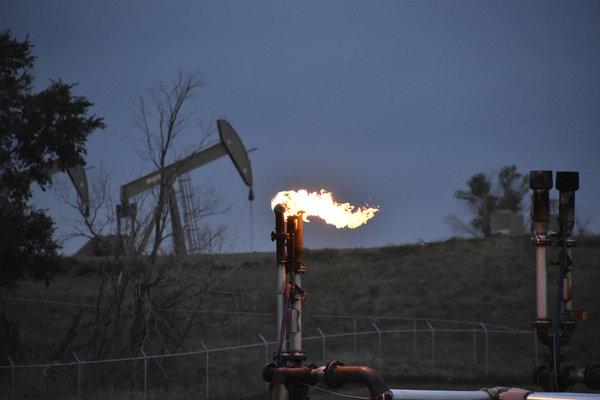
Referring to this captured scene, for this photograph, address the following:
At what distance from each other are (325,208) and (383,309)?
95.6 feet

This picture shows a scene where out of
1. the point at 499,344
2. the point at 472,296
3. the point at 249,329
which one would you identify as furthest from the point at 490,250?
the point at 249,329

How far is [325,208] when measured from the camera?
9.52m

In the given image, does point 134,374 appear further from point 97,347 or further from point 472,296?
point 472,296

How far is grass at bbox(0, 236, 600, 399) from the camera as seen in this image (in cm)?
2192

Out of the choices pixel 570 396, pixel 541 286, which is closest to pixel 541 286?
pixel 541 286

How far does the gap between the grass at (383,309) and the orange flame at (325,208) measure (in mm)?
7979

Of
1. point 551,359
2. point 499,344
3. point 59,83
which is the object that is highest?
point 59,83

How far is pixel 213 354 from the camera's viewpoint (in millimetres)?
25391

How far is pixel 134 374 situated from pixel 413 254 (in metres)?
30.9

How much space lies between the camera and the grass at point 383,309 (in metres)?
21.9

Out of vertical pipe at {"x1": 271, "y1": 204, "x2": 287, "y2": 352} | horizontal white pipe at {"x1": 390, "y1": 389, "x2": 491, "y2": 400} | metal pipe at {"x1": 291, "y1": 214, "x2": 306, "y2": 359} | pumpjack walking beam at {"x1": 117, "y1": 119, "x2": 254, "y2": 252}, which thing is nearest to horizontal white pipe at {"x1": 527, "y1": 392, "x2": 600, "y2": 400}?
horizontal white pipe at {"x1": 390, "y1": 389, "x2": 491, "y2": 400}

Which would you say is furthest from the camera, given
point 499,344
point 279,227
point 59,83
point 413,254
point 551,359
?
point 413,254

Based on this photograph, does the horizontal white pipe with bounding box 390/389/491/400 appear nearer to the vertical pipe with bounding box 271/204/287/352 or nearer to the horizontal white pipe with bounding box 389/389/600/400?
the horizontal white pipe with bounding box 389/389/600/400

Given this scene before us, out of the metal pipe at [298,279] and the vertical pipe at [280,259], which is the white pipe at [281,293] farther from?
the metal pipe at [298,279]
